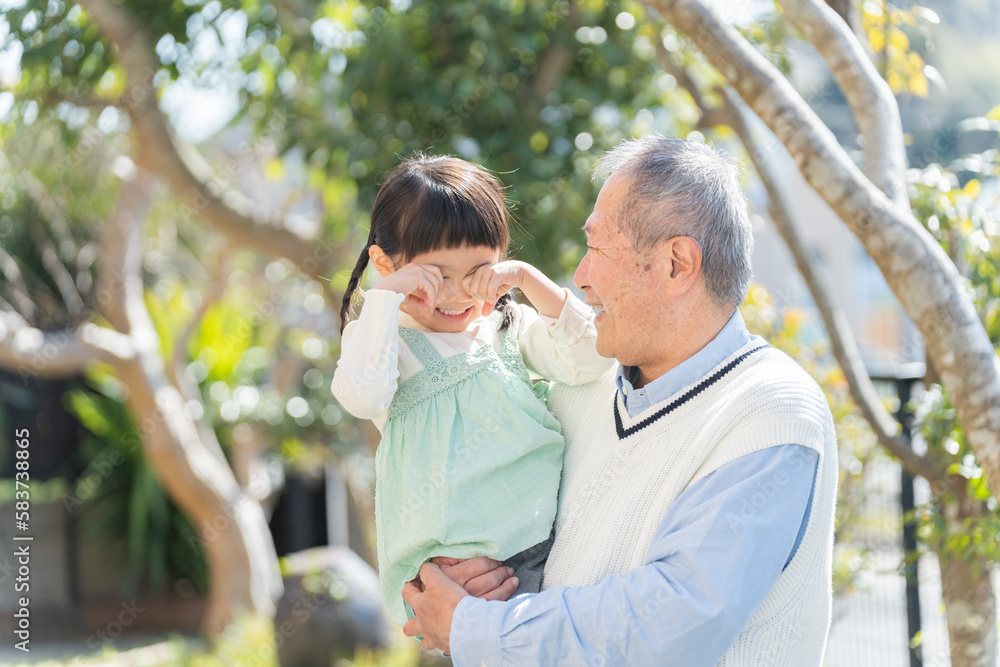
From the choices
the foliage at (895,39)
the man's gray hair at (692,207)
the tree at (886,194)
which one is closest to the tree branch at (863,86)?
the tree at (886,194)

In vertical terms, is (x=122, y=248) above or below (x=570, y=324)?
below

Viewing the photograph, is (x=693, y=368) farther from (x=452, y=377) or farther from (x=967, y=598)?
(x=967, y=598)

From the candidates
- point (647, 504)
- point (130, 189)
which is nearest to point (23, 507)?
point (130, 189)

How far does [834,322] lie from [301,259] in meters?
2.69

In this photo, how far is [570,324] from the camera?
5.48ft

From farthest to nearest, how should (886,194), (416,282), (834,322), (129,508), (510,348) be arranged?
1. (129,508)
2. (834,322)
3. (886,194)
4. (510,348)
5. (416,282)

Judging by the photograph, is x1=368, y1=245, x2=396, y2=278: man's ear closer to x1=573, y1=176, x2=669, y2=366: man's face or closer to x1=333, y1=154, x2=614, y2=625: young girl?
x1=333, y1=154, x2=614, y2=625: young girl

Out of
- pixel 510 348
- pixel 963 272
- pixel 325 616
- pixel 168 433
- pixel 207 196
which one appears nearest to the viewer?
pixel 510 348

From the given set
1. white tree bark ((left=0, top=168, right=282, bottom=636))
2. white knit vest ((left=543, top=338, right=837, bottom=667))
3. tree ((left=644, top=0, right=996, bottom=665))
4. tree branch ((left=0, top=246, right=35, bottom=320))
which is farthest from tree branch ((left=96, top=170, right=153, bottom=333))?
white knit vest ((left=543, top=338, right=837, bottom=667))

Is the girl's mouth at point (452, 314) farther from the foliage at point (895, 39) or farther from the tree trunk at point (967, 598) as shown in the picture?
the foliage at point (895, 39)

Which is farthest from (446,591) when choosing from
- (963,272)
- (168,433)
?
(168,433)

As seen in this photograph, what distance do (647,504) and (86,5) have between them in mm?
3433

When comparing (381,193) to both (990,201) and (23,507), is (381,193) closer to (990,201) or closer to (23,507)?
(990,201)

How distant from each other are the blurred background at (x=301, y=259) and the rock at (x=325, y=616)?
0.02 metres
